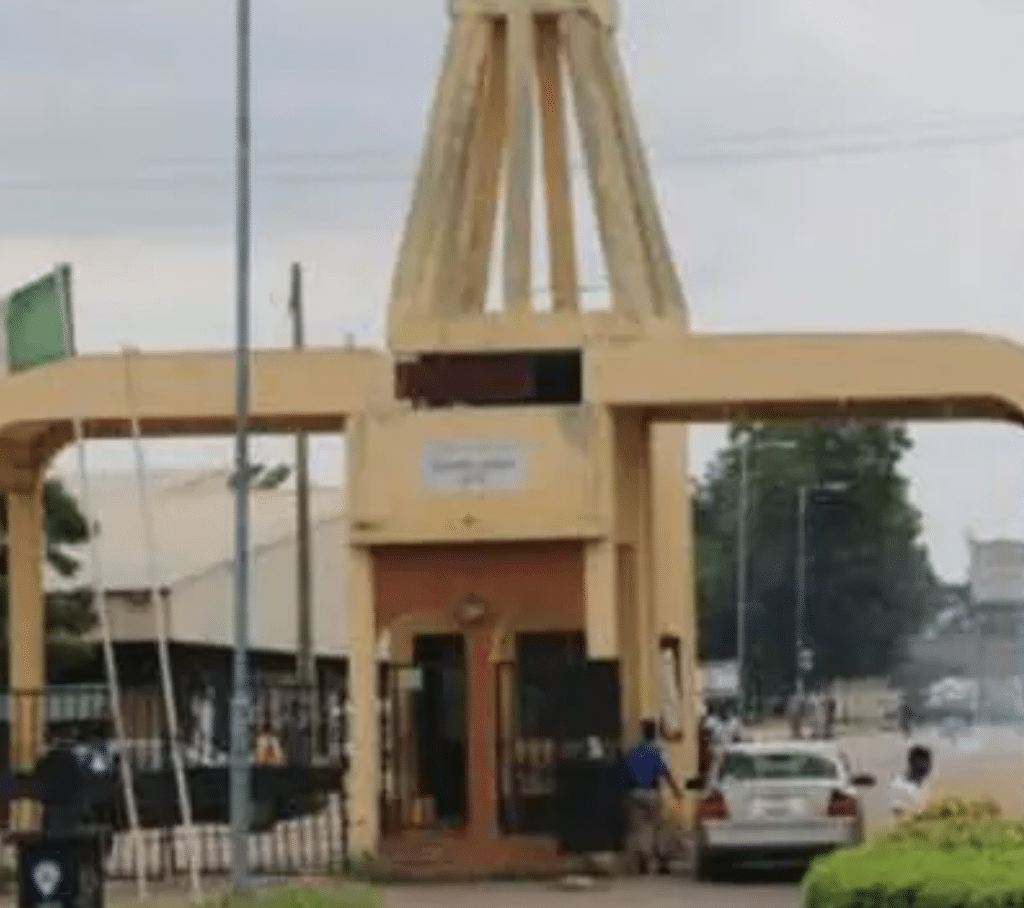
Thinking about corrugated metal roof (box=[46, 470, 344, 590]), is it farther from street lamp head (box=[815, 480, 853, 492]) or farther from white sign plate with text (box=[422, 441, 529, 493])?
street lamp head (box=[815, 480, 853, 492])

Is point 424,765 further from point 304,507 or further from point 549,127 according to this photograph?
point 304,507

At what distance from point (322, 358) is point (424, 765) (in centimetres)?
486

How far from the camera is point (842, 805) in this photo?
115ft

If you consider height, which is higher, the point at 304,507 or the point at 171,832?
the point at 304,507

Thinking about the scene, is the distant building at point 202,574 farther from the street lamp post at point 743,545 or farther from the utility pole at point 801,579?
Answer: the utility pole at point 801,579

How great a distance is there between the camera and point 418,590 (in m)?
36.3

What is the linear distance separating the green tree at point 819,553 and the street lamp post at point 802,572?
0.42 m

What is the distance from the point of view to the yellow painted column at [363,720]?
35.8m

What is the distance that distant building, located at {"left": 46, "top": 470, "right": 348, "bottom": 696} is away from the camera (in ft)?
235

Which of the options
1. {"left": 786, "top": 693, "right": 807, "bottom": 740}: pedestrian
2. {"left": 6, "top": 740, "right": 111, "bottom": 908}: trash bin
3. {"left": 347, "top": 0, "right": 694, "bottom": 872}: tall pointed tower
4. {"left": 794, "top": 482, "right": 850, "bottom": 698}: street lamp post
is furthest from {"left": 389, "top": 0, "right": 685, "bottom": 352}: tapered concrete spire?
{"left": 794, "top": 482, "right": 850, "bottom": 698}: street lamp post

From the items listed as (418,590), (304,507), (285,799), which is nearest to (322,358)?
(418,590)

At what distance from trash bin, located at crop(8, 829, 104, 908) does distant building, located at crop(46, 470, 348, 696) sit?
37.4 metres

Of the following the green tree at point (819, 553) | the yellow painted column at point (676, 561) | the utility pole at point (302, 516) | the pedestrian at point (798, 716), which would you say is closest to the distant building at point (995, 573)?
the green tree at point (819, 553)

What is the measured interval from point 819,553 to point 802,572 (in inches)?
472
